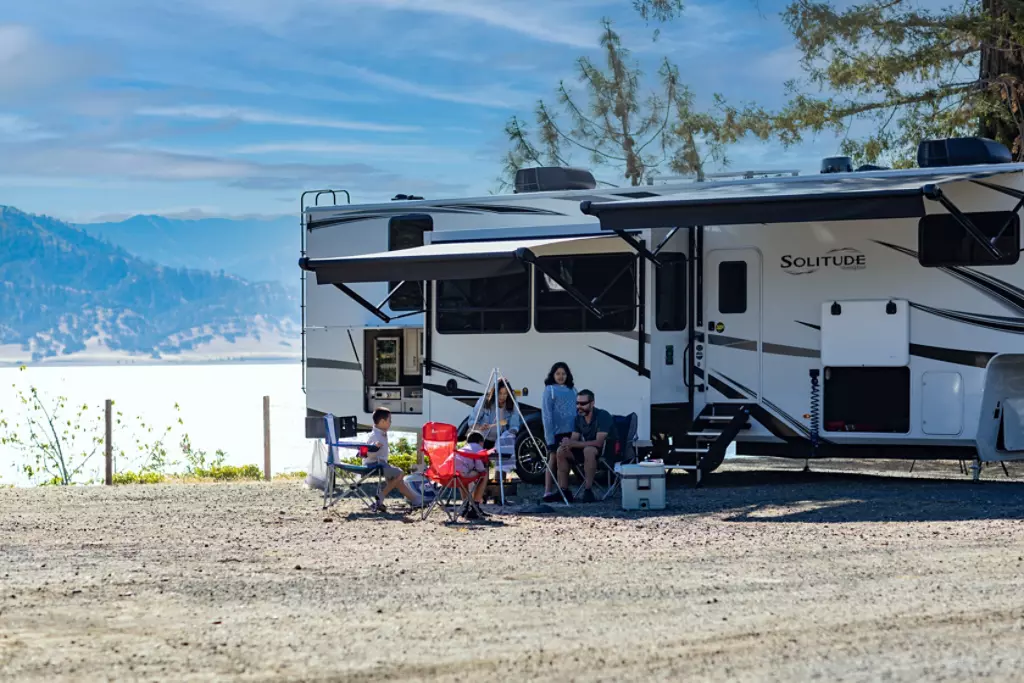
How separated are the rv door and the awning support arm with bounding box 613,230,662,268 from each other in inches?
23.1

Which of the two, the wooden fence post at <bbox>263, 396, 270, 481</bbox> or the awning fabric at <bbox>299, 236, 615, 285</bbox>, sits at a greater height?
the awning fabric at <bbox>299, 236, 615, 285</bbox>

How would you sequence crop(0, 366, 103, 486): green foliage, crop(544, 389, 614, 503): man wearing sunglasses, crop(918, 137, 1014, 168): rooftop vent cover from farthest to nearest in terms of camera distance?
crop(0, 366, 103, 486): green foliage, crop(918, 137, 1014, 168): rooftop vent cover, crop(544, 389, 614, 503): man wearing sunglasses

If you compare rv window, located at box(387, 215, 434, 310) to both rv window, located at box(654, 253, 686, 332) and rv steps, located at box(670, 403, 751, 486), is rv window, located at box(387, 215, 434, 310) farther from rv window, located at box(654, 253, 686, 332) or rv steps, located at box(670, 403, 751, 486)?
rv steps, located at box(670, 403, 751, 486)

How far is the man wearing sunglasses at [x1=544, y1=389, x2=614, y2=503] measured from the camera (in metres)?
12.1

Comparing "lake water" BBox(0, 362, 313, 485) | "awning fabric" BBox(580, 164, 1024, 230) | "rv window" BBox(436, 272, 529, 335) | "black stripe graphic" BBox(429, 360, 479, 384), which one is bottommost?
"lake water" BBox(0, 362, 313, 485)

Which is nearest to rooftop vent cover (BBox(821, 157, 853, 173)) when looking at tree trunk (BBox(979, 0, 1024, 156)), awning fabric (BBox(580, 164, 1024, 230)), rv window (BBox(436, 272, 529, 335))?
awning fabric (BBox(580, 164, 1024, 230))

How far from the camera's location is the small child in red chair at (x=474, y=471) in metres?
10.9

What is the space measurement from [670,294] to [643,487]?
2.58 meters

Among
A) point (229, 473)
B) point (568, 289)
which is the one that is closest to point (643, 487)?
point (568, 289)

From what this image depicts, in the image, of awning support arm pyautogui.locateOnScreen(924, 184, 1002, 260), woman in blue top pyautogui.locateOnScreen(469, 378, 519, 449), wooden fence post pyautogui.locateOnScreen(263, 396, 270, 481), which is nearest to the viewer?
awning support arm pyautogui.locateOnScreen(924, 184, 1002, 260)

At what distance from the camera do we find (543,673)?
5.65 meters

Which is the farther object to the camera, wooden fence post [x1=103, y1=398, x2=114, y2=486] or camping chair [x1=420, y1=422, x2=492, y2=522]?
wooden fence post [x1=103, y1=398, x2=114, y2=486]

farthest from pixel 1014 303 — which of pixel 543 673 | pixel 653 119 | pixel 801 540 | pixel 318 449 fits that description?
pixel 653 119

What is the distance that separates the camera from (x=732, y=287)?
1321cm
